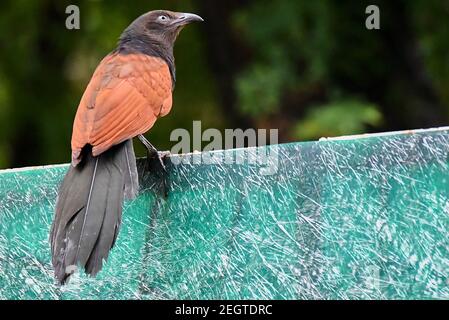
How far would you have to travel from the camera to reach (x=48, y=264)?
3342mm

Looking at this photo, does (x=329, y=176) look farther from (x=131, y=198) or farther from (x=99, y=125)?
(x=99, y=125)

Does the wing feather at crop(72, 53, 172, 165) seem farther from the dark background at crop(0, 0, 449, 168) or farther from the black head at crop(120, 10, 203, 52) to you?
the dark background at crop(0, 0, 449, 168)

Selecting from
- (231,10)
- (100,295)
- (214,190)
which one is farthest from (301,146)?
(231,10)

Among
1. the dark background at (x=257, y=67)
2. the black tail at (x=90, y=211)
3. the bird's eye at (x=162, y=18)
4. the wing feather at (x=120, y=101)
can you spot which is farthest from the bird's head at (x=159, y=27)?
the black tail at (x=90, y=211)

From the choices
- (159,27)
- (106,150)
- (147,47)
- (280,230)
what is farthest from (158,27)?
(280,230)

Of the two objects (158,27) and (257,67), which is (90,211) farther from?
(257,67)

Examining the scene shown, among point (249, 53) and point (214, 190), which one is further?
point (249, 53)

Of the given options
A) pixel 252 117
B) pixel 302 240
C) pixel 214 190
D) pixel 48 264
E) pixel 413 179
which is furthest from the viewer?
pixel 252 117

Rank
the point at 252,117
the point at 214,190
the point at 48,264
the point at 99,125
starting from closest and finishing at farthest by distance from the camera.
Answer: the point at 214,190
the point at 48,264
the point at 99,125
the point at 252,117

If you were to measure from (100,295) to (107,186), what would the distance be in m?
0.39

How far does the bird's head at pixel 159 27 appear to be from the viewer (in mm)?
5445

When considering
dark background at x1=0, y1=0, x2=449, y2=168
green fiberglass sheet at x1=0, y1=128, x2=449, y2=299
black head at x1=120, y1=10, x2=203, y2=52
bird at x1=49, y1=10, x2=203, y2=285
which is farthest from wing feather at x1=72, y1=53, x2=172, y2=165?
dark background at x1=0, y1=0, x2=449, y2=168

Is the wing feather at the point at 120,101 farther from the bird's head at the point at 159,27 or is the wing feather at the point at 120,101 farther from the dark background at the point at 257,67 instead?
the dark background at the point at 257,67

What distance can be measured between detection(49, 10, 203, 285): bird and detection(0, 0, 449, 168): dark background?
198cm
